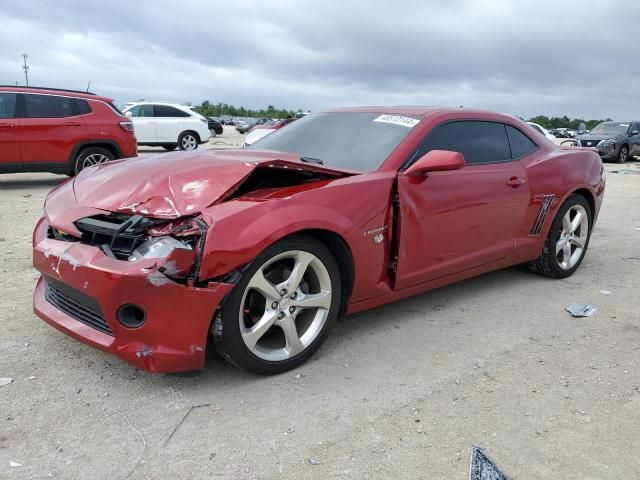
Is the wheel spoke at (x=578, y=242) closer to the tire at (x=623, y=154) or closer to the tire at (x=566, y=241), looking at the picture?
the tire at (x=566, y=241)

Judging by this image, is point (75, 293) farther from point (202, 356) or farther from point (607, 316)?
point (607, 316)

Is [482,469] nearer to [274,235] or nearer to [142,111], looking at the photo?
[274,235]

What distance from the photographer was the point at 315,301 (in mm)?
2977

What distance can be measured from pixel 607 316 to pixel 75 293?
11.3 ft

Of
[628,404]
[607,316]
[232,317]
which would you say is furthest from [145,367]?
[607,316]

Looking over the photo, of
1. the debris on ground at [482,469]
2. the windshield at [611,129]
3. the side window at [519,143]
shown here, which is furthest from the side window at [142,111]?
the debris on ground at [482,469]

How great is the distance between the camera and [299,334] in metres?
3.07

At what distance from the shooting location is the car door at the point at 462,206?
342cm

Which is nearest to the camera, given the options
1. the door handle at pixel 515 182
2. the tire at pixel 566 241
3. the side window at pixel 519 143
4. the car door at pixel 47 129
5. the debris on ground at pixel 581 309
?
the debris on ground at pixel 581 309

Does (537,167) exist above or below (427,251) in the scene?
above

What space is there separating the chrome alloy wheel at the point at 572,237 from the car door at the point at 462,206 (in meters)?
0.73

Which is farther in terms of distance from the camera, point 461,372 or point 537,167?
point 537,167

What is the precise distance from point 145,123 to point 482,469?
15.5m

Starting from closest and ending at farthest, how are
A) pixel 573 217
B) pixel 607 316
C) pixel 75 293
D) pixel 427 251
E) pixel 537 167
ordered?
pixel 75 293
pixel 427 251
pixel 607 316
pixel 537 167
pixel 573 217
